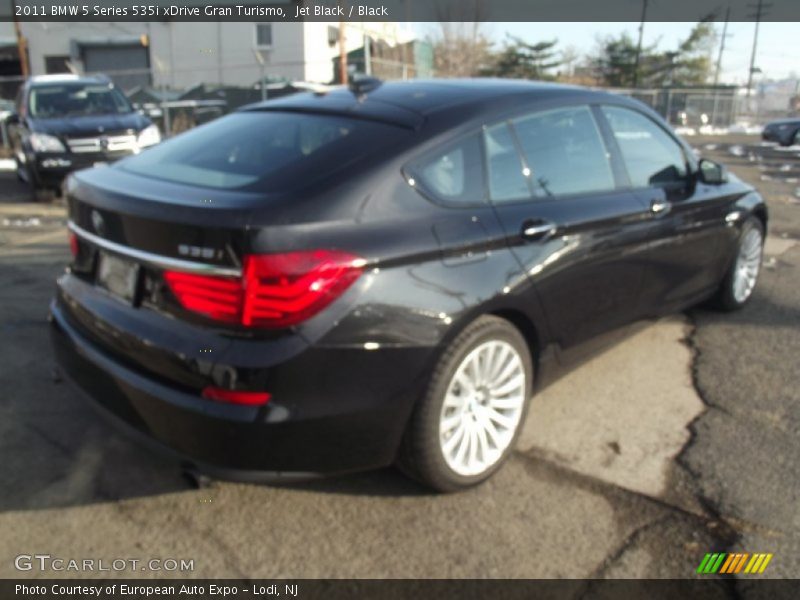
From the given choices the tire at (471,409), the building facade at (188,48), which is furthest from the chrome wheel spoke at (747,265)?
the building facade at (188,48)

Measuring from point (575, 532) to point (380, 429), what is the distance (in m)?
0.87

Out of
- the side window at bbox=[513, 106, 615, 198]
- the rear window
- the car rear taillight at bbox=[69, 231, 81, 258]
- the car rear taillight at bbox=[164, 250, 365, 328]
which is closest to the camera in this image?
the car rear taillight at bbox=[164, 250, 365, 328]

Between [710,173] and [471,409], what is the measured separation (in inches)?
102

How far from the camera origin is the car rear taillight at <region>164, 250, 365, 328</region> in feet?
7.62

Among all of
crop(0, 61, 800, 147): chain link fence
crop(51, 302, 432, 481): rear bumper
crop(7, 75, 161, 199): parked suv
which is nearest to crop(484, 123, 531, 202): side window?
crop(51, 302, 432, 481): rear bumper

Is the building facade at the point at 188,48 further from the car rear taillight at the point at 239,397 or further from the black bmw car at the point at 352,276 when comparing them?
the car rear taillight at the point at 239,397

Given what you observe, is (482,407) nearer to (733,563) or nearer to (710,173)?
(733,563)

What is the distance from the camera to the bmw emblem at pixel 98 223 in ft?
9.03

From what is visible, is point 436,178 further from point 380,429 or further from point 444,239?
point 380,429

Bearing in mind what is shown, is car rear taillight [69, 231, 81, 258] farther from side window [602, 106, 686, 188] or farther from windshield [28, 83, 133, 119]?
windshield [28, 83, 133, 119]

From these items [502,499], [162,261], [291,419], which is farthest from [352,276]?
[502,499]

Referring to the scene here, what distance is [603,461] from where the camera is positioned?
10.5 feet

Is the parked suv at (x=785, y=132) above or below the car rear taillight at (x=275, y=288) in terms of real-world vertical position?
below

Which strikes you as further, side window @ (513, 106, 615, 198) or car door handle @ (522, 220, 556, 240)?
side window @ (513, 106, 615, 198)
